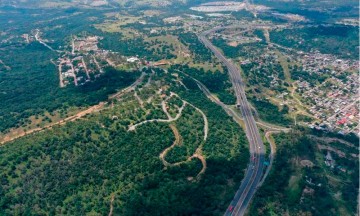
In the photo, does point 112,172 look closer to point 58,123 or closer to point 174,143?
→ point 174,143

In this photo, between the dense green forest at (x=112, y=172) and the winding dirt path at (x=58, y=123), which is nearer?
the dense green forest at (x=112, y=172)

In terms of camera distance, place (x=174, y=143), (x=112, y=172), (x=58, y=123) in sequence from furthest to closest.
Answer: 1. (x=58, y=123)
2. (x=174, y=143)
3. (x=112, y=172)

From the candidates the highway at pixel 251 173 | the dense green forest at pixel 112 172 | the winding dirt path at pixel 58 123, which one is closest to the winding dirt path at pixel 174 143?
the dense green forest at pixel 112 172

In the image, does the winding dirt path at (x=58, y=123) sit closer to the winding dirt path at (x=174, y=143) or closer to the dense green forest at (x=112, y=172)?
the dense green forest at (x=112, y=172)

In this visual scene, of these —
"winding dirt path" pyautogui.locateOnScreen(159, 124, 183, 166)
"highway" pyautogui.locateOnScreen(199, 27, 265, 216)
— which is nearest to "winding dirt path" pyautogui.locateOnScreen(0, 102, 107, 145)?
"winding dirt path" pyautogui.locateOnScreen(159, 124, 183, 166)

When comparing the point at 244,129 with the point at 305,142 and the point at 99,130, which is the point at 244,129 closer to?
the point at 305,142

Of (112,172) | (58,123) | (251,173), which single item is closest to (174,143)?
(112,172)

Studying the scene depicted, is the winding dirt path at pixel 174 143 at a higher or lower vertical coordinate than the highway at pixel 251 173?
higher

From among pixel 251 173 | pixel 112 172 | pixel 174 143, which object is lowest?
pixel 251 173

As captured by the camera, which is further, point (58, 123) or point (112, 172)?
point (58, 123)

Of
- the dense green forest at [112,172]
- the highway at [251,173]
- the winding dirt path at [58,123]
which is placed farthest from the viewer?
the winding dirt path at [58,123]

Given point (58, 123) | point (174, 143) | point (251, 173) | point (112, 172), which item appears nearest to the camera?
point (112, 172)
